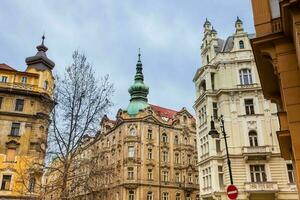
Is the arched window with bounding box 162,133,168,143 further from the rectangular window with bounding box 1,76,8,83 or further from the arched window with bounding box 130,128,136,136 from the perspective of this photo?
the rectangular window with bounding box 1,76,8,83

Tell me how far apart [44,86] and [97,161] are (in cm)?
2605

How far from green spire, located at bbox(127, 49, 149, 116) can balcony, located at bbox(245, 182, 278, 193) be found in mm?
27820

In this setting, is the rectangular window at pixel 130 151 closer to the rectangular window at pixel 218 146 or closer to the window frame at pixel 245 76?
the rectangular window at pixel 218 146

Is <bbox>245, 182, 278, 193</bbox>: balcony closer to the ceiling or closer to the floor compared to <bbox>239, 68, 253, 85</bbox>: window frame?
closer to the floor

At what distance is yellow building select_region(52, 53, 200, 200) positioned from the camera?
47.1 m

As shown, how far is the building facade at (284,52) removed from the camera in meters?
8.64

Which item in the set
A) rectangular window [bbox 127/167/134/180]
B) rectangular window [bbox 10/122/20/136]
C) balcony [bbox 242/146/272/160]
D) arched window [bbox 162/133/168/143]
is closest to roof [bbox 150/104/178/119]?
arched window [bbox 162/133/168/143]

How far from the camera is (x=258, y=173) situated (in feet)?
86.9

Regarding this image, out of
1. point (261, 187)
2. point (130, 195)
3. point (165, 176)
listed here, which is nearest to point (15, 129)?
point (130, 195)

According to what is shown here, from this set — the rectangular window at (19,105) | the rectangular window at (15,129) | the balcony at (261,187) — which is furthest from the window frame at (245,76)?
the rectangular window at (15,129)

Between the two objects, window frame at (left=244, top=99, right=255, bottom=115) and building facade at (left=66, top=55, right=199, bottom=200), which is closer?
window frame at (left=244, top=99, right=255, bottom=115)

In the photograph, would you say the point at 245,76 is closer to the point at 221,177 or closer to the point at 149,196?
the point at 221,177

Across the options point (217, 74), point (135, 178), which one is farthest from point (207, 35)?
point (135, 178)

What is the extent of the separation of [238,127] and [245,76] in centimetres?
519
